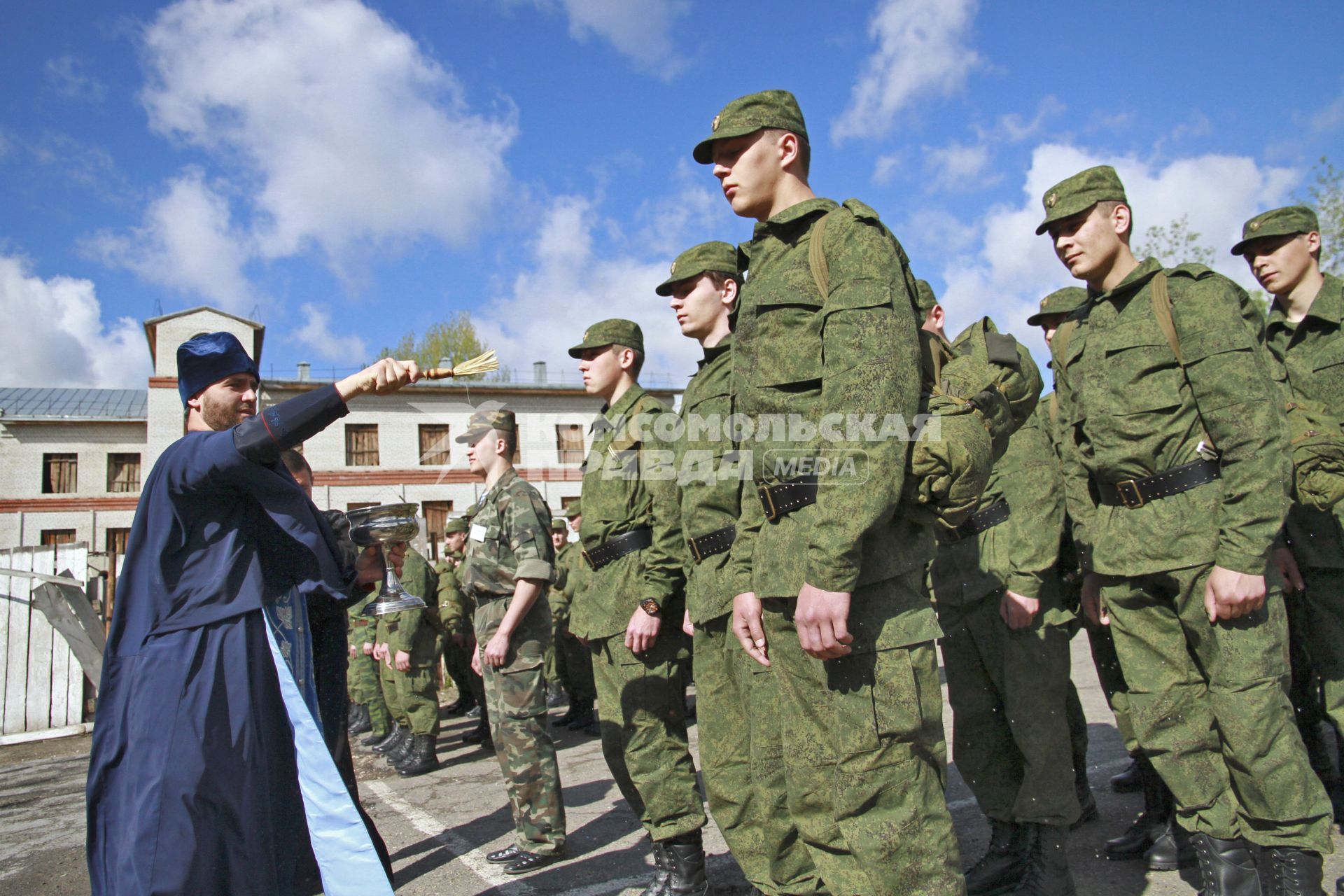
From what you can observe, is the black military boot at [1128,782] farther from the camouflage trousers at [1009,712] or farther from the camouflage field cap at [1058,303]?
the camouflage field cap at [1058,303]

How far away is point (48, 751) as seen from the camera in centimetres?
964

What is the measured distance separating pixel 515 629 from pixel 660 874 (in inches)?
57.9

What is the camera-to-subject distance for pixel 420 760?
7.34 metres

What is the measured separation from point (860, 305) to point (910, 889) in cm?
150

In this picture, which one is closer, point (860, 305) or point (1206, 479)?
point (860, 305)

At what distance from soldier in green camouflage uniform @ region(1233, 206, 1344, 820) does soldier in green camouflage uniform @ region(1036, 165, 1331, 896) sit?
3.40 feet

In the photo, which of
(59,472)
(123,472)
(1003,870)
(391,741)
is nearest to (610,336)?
(1003,870)

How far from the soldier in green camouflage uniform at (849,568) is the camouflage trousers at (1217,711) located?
136cm

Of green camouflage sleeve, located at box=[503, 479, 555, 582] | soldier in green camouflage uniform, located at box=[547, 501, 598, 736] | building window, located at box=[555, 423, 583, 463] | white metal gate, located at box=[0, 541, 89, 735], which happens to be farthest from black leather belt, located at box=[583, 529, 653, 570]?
building window, located at box=[555, 423, 583, 463]

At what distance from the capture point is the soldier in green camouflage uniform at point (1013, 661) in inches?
136

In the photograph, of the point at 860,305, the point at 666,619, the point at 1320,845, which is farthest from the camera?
the point at 666,619

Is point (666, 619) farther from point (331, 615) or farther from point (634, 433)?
point (331, 615)

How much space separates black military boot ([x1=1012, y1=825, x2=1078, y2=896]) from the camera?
3316 millimetres

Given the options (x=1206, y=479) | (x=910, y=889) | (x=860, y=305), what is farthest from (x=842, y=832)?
(x=1206, y=479)
